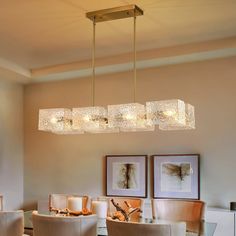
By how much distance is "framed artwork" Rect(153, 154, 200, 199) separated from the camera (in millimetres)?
4590

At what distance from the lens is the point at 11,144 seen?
18.4 ft

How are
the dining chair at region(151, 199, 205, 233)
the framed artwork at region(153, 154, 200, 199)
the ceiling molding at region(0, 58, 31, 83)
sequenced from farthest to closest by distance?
the ceiling molding at region(0, 58, 31, 83)
the framed artwork at region(153, 154, 200, 199)
the dining chair at region(151, 199, 205, 233)

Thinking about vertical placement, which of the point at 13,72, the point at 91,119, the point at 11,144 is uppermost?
the point at 13,72

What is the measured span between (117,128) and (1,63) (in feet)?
7.01

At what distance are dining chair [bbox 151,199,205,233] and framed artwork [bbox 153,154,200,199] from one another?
0.74 m

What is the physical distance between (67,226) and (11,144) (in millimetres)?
3120

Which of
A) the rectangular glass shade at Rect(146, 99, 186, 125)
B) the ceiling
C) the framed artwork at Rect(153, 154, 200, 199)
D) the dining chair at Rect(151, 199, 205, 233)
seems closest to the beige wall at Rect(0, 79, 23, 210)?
the ceiling

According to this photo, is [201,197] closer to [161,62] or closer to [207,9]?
[161,62]

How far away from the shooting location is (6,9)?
3.27 metres

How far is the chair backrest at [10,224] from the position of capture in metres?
3.05

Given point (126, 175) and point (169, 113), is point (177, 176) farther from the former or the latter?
point (169, 113)

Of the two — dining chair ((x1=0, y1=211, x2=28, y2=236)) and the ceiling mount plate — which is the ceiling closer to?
the ceiling mount plate

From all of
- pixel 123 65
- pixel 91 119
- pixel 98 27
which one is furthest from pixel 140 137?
pixel 98 27

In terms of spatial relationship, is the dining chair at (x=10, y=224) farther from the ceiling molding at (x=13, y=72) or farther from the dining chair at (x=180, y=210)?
the ceiling molding at (x=13, y=72)
